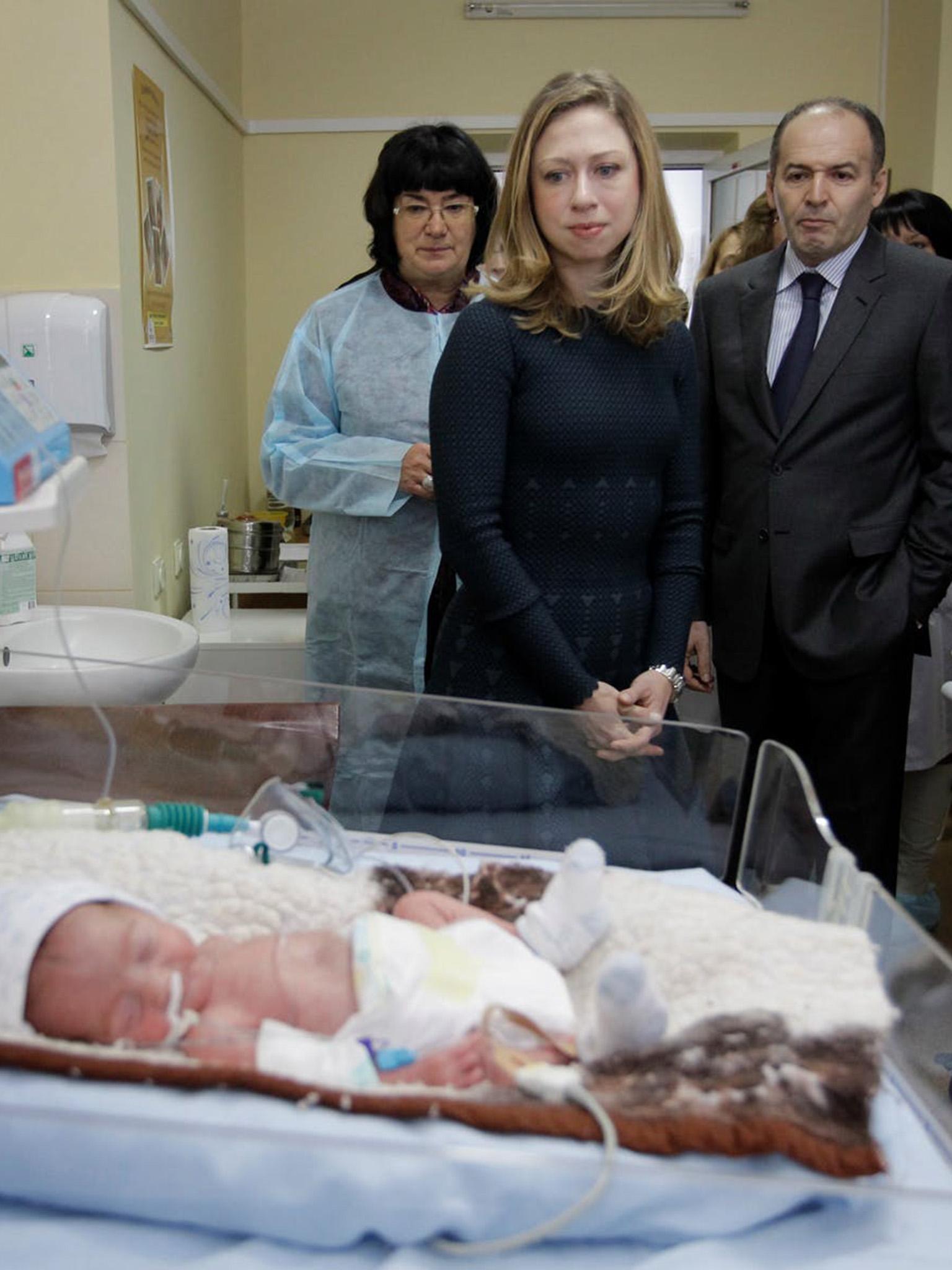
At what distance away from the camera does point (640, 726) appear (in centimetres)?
126

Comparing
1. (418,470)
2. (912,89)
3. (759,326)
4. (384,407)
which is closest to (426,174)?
(384,407)

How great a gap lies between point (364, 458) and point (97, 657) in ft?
1.88

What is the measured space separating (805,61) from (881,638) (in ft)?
8.88

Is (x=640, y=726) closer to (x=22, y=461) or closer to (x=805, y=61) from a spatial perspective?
(x=22, y=461)

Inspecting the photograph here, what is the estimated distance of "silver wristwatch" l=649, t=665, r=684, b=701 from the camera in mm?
1567

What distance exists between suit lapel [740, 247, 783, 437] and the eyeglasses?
509mm

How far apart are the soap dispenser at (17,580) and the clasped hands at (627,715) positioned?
1.01m

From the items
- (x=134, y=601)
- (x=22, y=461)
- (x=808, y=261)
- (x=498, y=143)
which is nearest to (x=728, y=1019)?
(x=22, y=461)

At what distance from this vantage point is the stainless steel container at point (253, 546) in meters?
3.02

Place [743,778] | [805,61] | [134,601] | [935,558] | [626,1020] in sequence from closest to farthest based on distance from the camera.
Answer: [626,1020], [743,778], [935,558], [134,601], [805,61]

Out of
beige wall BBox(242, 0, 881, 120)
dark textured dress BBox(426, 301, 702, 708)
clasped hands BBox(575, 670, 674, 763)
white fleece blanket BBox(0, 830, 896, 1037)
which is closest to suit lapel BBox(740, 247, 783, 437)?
dark textured dress BBox(426, 301, 702, 708)

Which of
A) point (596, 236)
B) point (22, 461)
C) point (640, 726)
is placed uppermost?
point (596, 236)

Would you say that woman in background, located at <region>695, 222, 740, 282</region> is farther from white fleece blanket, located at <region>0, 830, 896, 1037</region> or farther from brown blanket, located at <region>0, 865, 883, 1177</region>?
brown blanket, located at <region>0, 865, 883, 1177</region>

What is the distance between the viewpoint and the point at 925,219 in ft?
8.81
